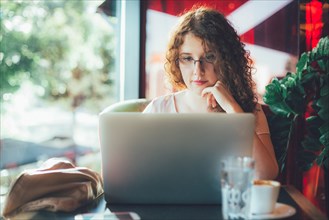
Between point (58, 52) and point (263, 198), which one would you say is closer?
point (263, 198)

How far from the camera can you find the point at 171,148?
1002 millimetres

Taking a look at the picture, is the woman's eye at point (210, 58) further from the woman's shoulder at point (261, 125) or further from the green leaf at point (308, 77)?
the green leaf at point (308, 77)

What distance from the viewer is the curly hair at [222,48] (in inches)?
68.6

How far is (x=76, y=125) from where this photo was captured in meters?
3.62

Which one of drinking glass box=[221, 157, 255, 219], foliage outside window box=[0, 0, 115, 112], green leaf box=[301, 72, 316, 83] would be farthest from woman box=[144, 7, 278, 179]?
foliage outside window box=[0, 0, 115, 112]

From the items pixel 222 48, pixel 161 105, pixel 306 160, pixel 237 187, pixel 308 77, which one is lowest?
pixel 306 160

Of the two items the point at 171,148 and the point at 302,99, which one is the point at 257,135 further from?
the point at 171,148

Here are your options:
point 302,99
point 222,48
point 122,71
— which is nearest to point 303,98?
point 302,99

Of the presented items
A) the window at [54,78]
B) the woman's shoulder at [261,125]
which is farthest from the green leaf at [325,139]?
the window at [54,78]

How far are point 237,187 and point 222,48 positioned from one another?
953mm

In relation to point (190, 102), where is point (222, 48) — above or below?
above

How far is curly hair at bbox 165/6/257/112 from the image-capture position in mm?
1741

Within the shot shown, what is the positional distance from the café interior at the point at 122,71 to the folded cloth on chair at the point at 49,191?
28.9 inches

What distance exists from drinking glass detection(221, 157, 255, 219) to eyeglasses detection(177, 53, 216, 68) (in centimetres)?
83
